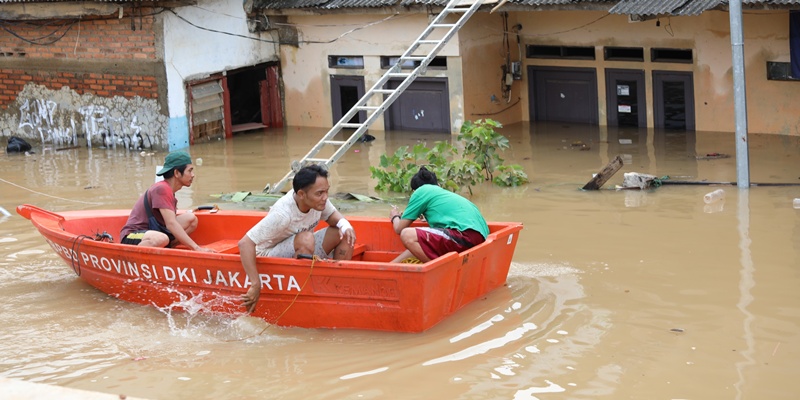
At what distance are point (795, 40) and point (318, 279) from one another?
10.4 meters

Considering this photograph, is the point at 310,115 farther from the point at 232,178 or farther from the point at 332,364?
the point at 332,364

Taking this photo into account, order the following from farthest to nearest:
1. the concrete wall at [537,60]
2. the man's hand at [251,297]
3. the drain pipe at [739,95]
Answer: the concrete wall at [537,60], the drain pipe at [739,95], the man's hand at [251,297]

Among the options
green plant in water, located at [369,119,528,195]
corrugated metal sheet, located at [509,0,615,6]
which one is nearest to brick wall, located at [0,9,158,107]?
green plant in water, located at [369,119,528,195]

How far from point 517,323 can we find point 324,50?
12.6m

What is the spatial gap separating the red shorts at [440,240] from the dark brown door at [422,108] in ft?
34.6

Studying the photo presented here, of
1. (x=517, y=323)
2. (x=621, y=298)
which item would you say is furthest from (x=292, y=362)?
(x=621, y=298)

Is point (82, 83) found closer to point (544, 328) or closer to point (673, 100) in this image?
point (673, 100)

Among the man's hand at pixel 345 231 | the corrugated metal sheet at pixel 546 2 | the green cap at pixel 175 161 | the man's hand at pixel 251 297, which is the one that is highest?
the corrugated metal sheet at pixel 546 2

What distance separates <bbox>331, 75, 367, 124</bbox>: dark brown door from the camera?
2020 centimetres

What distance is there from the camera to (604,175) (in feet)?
44.3

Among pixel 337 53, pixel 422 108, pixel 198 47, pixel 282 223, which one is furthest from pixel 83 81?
pixel 282 223

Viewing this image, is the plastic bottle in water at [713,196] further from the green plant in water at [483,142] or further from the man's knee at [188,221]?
the man's knee at [188,221]

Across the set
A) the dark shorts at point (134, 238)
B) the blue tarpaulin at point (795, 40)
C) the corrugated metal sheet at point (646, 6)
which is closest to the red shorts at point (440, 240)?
the dark shorts at point (134, 238)

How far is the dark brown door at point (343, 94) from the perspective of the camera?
20.2 metres
